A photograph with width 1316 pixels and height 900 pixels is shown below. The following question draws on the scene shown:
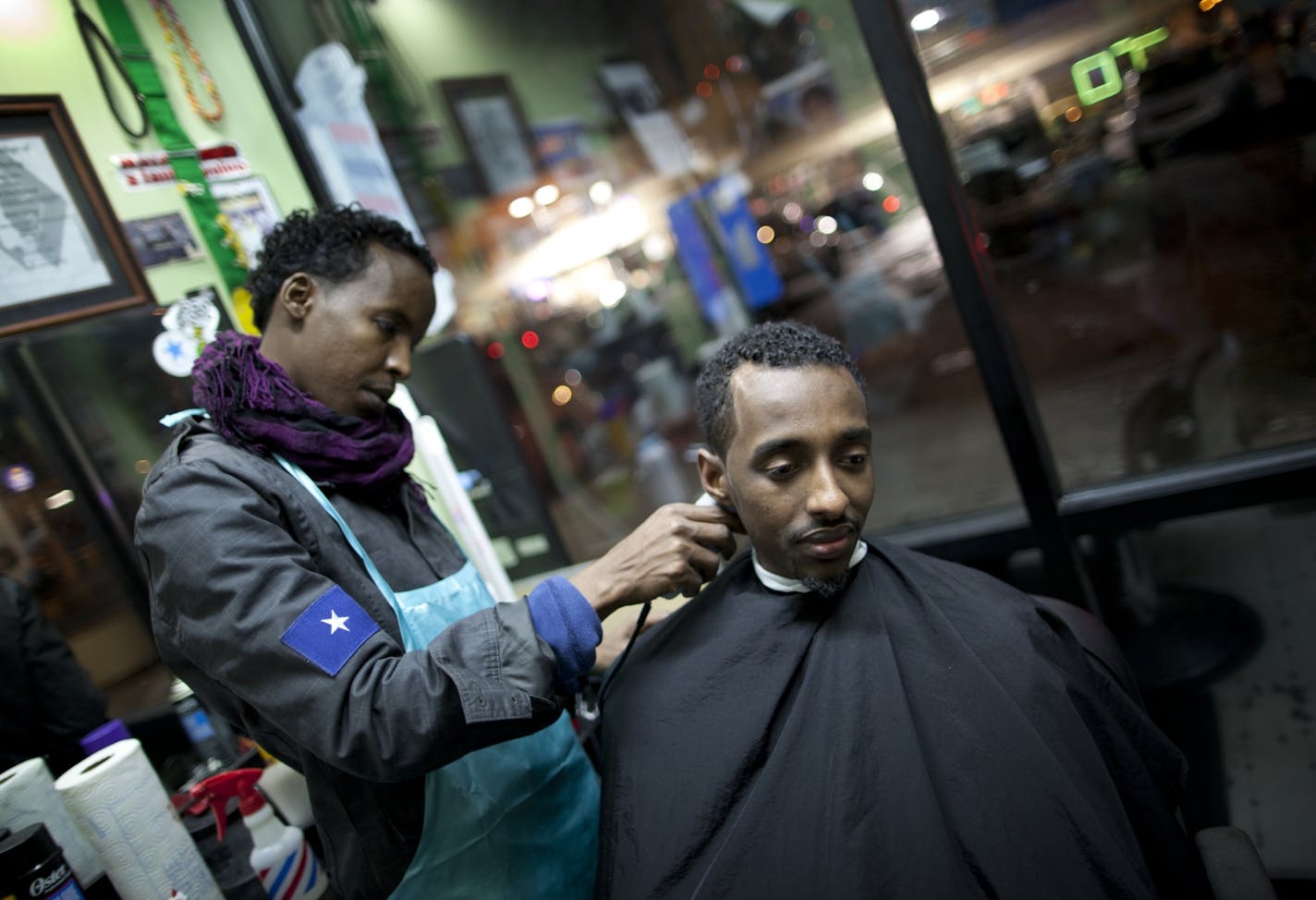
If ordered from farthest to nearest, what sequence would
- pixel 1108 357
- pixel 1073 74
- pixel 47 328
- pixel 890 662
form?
pixel 1108 357, pixel 1073 74, pixel 47 328, pixel 890 662

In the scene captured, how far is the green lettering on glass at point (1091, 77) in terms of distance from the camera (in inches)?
89.1

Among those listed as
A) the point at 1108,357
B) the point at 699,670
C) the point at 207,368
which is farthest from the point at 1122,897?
the point at 1108,357

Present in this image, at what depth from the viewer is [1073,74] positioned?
7.68 ft

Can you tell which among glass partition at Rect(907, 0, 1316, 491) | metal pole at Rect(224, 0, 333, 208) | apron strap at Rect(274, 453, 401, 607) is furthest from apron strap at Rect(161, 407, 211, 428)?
glass partition at Rect(907, 0, 1316, 491)

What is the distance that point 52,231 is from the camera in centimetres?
180

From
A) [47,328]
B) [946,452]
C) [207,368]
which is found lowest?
[946,452]

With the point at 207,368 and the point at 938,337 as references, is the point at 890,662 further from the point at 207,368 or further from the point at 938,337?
the point at 938,337

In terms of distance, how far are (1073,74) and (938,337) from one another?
1422 mm

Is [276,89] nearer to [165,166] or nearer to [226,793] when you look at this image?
[165,166]

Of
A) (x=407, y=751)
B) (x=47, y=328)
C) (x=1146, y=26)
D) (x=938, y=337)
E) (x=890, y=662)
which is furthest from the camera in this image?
(x=938, y=337)

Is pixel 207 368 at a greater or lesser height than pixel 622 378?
greater

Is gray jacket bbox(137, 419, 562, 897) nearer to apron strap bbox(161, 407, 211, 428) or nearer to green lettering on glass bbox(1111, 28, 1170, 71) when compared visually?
apron strap bbox(161, 407, 211, 428)

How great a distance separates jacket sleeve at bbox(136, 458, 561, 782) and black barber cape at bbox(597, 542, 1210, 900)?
10.4 inches

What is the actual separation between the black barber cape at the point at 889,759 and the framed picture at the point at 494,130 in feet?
10.1
